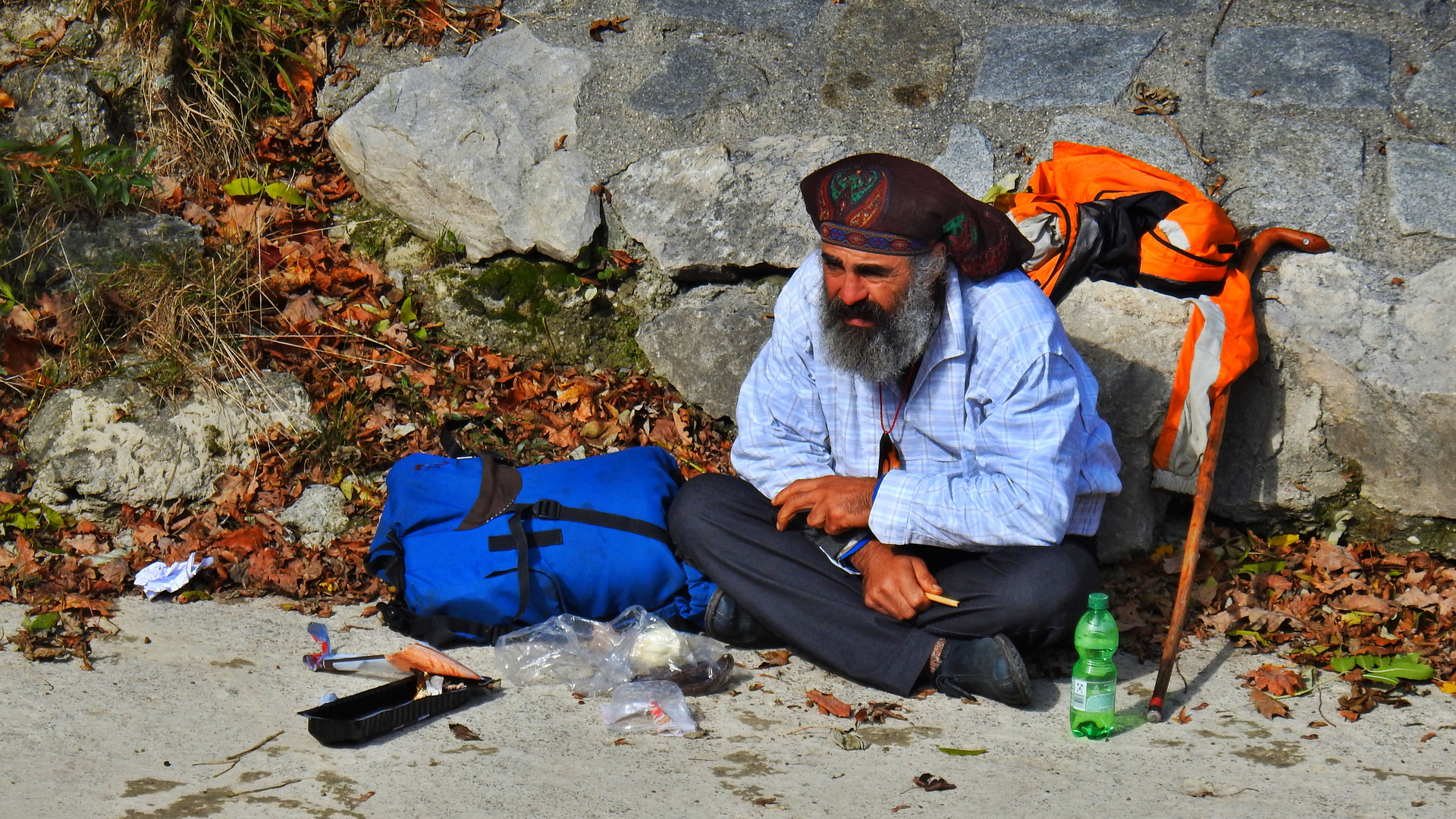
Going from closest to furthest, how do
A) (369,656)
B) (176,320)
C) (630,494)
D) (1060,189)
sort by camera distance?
(369,656) < (630,494) < (1060,189) < (176,320)

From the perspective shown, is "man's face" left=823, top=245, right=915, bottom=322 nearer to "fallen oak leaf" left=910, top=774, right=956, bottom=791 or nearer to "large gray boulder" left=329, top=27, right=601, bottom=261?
"fallen oak leaf" left=910, top=774, right=956, bottom=791

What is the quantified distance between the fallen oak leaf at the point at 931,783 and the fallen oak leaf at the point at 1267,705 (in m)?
1.06

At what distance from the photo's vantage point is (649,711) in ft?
11.4

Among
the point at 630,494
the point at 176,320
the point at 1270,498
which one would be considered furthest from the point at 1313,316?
the point at 176,320

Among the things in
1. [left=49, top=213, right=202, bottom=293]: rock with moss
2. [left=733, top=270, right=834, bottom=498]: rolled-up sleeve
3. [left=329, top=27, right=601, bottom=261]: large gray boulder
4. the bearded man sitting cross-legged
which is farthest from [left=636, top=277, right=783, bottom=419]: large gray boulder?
[left=49, top=213, right=202, bottom=293]: rock with moss

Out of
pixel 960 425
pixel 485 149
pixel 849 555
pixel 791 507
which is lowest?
pixel 849 555

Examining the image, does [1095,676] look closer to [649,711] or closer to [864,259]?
[649,711]

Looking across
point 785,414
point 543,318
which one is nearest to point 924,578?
point 785,414

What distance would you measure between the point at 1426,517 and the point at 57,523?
4855mm

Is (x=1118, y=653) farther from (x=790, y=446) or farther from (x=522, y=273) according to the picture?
(x=522, y=273)

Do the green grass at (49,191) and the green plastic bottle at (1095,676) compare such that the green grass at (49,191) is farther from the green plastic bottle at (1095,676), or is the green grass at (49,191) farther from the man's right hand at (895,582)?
the green plastic bottle at (1095,676)

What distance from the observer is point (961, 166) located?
16.4 feet

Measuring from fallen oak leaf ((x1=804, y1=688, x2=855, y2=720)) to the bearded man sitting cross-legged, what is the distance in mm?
138

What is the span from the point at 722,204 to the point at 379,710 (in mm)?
2601
